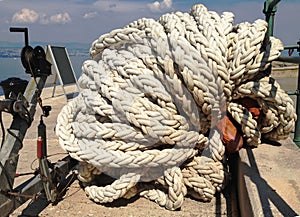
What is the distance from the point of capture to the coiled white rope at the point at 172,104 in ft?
5.53

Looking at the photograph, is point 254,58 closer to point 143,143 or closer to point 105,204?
point 143,143

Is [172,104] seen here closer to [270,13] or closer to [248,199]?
[248,199]

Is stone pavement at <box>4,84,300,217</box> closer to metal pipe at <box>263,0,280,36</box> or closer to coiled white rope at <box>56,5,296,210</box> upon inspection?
coiled white rope at <box>56,5,296,210</box>

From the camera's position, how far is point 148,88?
173 centimetres

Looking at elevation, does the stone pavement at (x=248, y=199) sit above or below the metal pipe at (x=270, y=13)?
below

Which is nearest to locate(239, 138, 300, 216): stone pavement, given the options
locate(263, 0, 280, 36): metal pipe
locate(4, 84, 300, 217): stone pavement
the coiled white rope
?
locate(4, 84, 300, 217): stone pavement

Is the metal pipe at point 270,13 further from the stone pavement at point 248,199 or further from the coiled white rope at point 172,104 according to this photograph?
the stone pavement at point 248,199

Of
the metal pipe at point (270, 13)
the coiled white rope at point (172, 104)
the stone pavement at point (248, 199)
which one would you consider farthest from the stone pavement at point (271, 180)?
the metal pipe at point (270, 13)

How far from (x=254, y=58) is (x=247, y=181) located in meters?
0.61

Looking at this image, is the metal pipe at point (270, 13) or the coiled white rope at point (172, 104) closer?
the coiled white rope at point (172, 104)

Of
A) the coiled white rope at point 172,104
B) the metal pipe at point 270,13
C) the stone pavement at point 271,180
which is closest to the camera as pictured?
the stone pavement at point 271,180

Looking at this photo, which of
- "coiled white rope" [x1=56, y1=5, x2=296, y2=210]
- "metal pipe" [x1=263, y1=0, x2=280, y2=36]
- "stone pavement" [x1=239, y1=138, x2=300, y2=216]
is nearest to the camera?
"stone pavement" [x1=239, y1=138, x2=300, y2=216]

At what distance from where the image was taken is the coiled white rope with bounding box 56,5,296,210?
66.4 inches

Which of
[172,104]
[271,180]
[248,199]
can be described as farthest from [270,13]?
[248,199]
